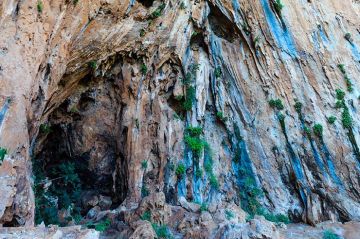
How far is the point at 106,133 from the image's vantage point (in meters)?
15.0

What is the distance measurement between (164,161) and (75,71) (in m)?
5.67

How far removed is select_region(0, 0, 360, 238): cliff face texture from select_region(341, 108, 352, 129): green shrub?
6cm

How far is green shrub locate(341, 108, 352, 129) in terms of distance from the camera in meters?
15.2

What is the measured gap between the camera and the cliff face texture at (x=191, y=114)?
1083 cm

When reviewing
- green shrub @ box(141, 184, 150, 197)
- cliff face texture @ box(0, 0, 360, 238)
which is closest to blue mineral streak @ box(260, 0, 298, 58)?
cliff face texture @ box(0, 0, 360, 238)

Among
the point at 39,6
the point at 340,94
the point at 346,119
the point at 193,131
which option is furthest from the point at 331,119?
the point at 39,6

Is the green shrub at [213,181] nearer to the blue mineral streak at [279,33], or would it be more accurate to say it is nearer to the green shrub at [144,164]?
the green shrub at [144,164]

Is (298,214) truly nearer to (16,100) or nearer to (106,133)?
(106,133)

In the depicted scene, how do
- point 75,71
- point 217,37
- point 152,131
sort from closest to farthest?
point 75,71, point 152,131, point 217,37

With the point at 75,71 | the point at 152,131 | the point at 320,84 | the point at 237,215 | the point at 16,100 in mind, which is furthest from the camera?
the point at 320,84

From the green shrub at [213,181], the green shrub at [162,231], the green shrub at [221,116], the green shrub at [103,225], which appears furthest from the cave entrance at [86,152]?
the green shrub at [221,116]

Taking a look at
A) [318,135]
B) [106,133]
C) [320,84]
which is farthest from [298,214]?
[106,133]

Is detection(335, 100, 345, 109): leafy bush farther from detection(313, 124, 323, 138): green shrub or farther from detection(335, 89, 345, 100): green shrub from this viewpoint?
detection(313, 124, 323, 138): green shrub

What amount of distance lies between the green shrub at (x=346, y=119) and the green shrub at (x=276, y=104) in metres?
2.94
